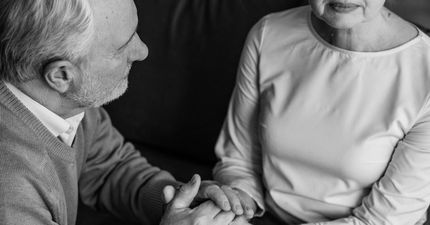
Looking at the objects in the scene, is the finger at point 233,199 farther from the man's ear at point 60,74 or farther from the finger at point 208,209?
the man's ear at point 60,74

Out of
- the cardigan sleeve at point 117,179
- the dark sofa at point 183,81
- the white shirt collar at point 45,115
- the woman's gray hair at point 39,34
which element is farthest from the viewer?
the dark sofa at point 183,81

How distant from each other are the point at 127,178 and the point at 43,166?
413mm

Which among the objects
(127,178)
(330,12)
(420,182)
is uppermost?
(330,12)

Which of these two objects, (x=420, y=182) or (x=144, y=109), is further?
(x=144, y=109)

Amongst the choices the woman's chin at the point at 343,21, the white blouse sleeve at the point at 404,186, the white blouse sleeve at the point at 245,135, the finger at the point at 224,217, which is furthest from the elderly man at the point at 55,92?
the woman's chin at the point at 343,21

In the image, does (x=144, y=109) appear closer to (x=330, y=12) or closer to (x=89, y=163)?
(x=89, y=163)

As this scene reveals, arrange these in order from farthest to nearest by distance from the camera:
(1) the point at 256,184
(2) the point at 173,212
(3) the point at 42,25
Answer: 1. (1) the point at 256,184
2. (2) the point at 173,212
3. (3) the point at 42,25

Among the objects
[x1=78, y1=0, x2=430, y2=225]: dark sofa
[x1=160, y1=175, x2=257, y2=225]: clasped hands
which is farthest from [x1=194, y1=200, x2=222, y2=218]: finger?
[x1=78, y1=0, x2=430, y2=225]: dark sofa

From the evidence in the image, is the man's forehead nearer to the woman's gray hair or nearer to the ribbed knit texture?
the woman's gray hair

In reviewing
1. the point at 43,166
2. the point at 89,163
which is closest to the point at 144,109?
the point at 89,163

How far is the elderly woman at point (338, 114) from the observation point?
4.62 feet

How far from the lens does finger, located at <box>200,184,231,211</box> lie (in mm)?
1512

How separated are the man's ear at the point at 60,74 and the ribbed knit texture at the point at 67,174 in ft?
0.28

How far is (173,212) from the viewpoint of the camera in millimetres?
1526
